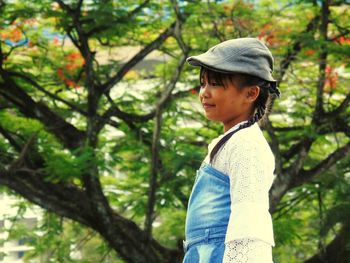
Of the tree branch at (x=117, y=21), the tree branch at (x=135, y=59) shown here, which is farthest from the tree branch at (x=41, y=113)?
the tree branch at (x=117, y=21)

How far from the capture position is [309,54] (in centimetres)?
848

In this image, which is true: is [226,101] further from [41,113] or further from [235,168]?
[41,113]

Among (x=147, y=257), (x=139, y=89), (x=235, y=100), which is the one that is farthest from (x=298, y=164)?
(x=235, y=100)

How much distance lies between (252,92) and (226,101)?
8 centimetres

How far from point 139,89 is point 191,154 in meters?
2.38

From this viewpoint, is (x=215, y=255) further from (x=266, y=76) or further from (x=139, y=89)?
(x=139, y=89)

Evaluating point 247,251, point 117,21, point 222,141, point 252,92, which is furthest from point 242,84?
point 117,21

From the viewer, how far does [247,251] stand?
215cm

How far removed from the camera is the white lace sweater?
7.07 ft

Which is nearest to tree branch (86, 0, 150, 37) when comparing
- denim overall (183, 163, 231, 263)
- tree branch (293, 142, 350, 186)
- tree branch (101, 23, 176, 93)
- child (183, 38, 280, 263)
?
tree branch (101, 23, 176, 93)

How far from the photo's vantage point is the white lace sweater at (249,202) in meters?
2.16

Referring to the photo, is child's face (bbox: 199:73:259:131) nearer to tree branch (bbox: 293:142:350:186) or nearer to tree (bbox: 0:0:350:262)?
tree (bbox: 0:0:350:262)

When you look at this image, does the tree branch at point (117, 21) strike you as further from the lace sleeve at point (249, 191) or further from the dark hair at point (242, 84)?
the lace sleeve at point (249, 191)

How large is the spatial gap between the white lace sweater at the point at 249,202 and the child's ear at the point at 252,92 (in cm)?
15
